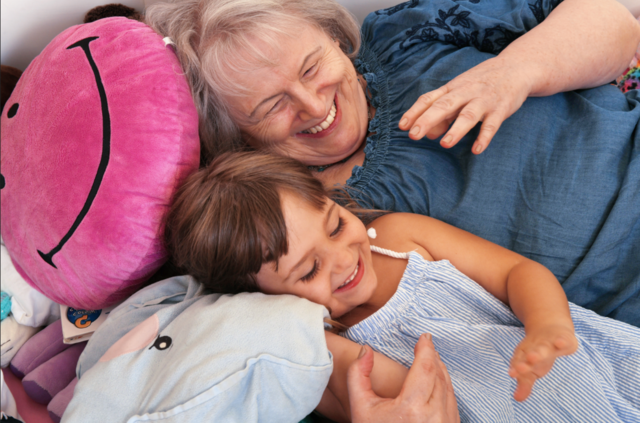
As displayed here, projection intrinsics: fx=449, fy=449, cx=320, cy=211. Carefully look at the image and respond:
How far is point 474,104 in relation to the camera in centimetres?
93

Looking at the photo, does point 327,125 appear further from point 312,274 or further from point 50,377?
point 50,377

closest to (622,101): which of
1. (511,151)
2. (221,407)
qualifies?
(511,151)

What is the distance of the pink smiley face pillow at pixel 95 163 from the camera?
0.95 meters

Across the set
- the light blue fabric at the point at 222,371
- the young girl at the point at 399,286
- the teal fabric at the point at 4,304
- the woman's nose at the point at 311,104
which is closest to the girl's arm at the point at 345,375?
the young girl at the point at 399,286

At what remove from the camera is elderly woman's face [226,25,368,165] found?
1.05 m

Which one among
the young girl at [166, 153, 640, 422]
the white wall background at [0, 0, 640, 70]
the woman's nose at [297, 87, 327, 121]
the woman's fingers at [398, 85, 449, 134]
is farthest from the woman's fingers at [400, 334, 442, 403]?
the white wall background at [0, 0, 640, 70]

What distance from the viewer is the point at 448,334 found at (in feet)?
3.14

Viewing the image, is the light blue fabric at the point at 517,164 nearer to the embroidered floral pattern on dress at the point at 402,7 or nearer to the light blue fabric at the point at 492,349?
the embroidered floral pattern on dress at the point at 402,7

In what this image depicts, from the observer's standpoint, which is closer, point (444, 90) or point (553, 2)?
point (444, 90)

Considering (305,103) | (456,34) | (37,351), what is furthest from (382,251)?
(37,351)

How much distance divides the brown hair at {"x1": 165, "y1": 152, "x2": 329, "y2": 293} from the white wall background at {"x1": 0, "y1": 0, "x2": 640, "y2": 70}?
0.80 meters

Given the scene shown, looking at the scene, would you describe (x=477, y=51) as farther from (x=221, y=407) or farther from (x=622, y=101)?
(x=221, y=407)

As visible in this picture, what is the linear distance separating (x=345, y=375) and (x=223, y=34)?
0.83 meters

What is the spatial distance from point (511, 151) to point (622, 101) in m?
0.34
